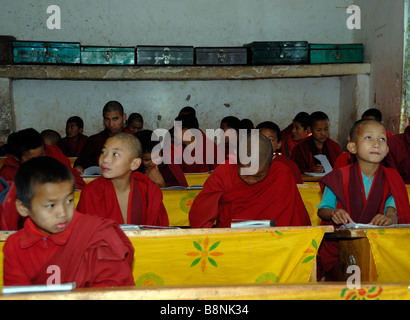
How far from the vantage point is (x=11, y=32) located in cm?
784

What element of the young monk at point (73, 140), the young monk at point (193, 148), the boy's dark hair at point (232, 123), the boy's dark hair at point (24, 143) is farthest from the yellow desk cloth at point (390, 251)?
the young monk at point (73, 140)

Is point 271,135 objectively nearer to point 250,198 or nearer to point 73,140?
point 250,198

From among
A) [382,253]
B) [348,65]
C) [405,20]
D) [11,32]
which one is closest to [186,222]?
[382,253]

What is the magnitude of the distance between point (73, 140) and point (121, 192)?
433 cm

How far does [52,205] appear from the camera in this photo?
6.20 feet

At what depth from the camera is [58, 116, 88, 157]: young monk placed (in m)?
7.14

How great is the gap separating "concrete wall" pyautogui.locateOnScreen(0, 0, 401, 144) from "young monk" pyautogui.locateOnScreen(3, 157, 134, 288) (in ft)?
20.9

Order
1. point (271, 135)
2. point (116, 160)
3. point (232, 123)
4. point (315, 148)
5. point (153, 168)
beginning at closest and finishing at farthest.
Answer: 1. point (116, 160)
2. point (153, 168)
3. point (271, 135)
4. point (315, 148)
5. point (232, 123)

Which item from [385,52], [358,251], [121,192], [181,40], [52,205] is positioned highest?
[181,40]

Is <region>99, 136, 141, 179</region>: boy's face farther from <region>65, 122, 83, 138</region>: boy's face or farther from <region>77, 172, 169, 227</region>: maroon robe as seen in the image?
<region>65, 122, 83, 138</region>: boy's face

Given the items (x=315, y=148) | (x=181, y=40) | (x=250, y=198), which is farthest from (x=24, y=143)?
(x=181, y=40)

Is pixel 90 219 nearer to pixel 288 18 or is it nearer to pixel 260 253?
pixel 260 253

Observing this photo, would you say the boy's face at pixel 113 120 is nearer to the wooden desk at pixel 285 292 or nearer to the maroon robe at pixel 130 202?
the maroon robe at pixel 130 202

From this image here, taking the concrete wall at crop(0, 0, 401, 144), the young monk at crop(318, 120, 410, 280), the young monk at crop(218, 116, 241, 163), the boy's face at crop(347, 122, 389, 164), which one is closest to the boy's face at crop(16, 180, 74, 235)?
the young monk at crop(318, 120, 410, 280)
